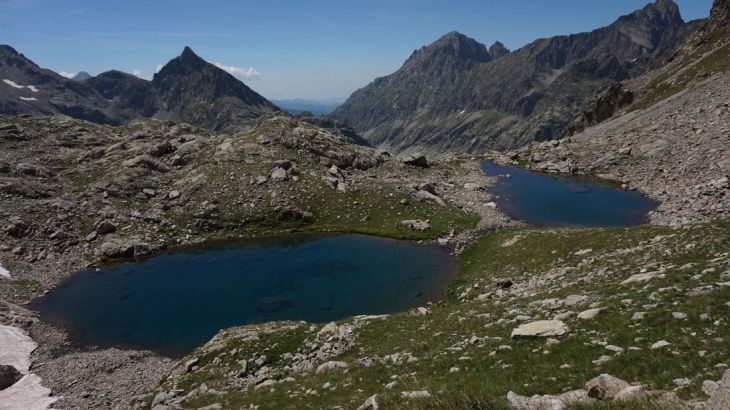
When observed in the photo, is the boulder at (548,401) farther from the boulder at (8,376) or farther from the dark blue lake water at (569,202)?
the dark blue lake water at (569,202)

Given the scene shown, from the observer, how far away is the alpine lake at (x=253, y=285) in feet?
140

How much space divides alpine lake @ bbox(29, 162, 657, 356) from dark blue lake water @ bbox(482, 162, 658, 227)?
1.36 feet

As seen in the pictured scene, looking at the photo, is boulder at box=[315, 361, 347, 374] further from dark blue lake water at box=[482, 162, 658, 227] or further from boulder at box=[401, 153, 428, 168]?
boulder at box=[401, 153, 428, 168]

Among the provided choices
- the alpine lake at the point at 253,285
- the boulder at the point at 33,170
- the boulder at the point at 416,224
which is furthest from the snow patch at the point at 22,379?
the boulder at the point at 416,224

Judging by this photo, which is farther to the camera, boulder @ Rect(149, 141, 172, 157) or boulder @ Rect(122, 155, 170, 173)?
boulder @ Rect(149, 141, 172, 157)

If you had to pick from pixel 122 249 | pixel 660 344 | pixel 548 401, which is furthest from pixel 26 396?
pixel 660 344

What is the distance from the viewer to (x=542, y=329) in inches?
718

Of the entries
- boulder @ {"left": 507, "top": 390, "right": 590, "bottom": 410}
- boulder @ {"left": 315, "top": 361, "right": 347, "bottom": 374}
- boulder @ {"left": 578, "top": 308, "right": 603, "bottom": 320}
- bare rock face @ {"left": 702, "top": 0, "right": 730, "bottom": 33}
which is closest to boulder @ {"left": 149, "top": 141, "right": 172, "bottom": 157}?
boulder @ {"left": 315, "top": 361, "right": 347, "bottom": 374}

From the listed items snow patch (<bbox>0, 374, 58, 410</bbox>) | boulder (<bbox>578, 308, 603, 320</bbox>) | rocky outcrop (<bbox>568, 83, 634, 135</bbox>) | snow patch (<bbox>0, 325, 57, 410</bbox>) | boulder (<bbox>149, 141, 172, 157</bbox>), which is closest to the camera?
boulder (<bbox>578, 308, 603, 320</bbox>)

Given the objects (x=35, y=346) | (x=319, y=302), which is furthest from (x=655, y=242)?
(x=35, y=346)

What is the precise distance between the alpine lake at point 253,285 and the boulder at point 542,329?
24313 mm

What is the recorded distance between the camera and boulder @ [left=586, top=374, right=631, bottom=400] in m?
9.78

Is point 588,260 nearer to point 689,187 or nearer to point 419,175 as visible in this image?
point 689,187

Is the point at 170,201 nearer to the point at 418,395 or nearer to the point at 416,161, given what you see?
the point at 416,161
